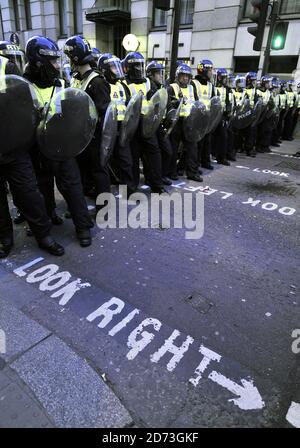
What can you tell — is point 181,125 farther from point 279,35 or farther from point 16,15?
point 16,15

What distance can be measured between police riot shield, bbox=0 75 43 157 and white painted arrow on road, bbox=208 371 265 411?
8.23 feet

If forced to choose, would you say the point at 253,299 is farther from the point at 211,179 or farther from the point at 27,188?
the point at 211,179

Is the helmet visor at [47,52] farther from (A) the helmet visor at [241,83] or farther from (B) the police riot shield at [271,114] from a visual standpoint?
(B) the police riot shield at [271,114]

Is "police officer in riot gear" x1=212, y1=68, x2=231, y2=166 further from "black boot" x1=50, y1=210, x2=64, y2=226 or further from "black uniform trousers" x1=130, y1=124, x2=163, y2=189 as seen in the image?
"black boot" x1=50, y1=210, x2=64, y2=226

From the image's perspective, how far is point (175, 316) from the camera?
2666 mm

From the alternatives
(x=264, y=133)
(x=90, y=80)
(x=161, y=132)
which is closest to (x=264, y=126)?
(x=264, y=133)

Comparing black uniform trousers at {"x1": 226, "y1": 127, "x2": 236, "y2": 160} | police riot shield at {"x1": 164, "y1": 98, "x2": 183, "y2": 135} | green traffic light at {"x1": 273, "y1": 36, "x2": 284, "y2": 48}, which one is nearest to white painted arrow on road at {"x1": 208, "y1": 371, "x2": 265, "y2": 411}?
police riot shield at {"x1": 164, "y1": 98, "x2": 183, "y2": 135}

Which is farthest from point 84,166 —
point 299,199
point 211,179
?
point 299,199

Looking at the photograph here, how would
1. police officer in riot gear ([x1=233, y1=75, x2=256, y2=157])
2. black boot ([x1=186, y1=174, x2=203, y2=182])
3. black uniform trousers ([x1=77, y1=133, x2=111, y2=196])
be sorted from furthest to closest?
police officer in riot gear ([x1=233, y1=75, x2=256, y2=157]), black boot ([x1=186, y1=174, x2=203, y2=182]), black uniform trousers ([x1=77, y1=133, x2=111, y2=196])

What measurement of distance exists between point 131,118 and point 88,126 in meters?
1.15

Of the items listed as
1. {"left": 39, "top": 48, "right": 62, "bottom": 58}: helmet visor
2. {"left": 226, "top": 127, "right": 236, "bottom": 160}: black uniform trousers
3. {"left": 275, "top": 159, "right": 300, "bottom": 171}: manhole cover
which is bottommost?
{"left": 275, "top": 159, "right": 300, "bottom": 171}: manhole cover

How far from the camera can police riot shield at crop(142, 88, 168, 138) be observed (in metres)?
4.84

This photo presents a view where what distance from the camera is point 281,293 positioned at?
305 cm

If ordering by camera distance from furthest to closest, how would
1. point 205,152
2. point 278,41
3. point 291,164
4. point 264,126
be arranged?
point 264,126
point 278,41
point 291,164
point 205,152
